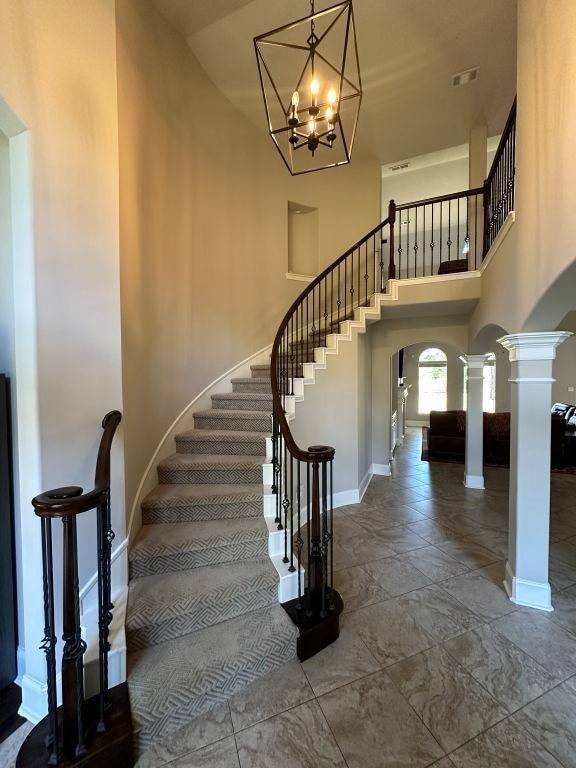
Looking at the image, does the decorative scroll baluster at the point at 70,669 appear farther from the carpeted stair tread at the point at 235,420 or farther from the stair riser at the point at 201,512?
the carpeted stair tread at the point at 235,420

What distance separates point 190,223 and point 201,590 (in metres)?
3.38

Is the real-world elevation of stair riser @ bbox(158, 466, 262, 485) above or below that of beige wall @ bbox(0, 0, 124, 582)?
below

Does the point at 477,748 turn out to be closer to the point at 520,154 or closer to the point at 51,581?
the point at 51,581

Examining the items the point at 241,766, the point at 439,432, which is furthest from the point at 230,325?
the point at 439,432

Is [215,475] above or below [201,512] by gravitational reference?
above

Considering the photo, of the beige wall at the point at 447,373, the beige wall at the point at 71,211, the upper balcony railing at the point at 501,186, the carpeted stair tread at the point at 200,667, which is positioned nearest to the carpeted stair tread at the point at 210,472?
the beige wall at the point at 71,211

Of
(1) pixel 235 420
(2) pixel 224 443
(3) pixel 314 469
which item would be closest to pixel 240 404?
(1) pixel 235 420

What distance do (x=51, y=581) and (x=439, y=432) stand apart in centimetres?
671

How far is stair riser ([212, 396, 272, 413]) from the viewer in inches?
152

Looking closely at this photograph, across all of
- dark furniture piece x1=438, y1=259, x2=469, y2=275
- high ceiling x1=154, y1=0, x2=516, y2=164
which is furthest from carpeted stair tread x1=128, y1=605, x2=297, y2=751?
dark furniture piece x1=438, y1=259, x2=469, y2=275

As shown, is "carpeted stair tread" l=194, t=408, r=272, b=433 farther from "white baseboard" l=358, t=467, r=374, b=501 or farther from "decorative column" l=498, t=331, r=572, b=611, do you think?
"decorative column" l=498, t=331, r=572, b=611

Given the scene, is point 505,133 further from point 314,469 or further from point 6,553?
point 6,553

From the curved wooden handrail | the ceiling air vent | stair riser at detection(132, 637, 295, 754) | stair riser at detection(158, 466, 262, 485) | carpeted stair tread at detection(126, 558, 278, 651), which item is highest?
the ceiling air vent

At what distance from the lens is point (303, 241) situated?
5680 mm
